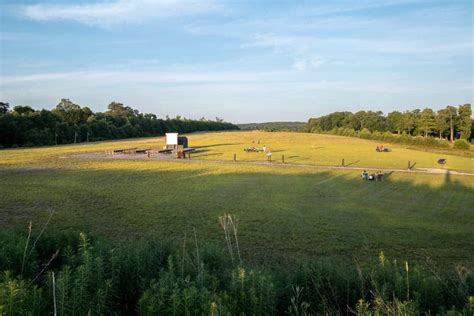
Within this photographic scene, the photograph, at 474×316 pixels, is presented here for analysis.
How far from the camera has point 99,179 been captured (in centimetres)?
2995

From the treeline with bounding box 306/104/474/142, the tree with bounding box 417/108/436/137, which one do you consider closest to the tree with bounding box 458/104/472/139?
the treeline with bounding box 306/104/474/142

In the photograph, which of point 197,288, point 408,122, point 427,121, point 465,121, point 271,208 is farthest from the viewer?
point 408,122

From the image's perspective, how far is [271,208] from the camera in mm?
19812

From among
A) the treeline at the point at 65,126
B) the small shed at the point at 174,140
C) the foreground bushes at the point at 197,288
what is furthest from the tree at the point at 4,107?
the foreground bushes at the point at 197,288

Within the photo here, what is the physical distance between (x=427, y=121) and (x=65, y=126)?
8635cm

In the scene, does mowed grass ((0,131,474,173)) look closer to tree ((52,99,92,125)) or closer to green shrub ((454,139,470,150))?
green shrub ((454,139,470,150))

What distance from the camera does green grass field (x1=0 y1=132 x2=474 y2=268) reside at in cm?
1353

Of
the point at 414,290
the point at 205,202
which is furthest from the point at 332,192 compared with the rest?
the point at 414,290

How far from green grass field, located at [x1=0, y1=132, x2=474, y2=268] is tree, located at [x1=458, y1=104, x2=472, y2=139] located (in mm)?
70059

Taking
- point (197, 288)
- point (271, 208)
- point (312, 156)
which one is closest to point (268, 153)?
point (312, 156)

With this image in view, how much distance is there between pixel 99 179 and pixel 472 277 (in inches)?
1072

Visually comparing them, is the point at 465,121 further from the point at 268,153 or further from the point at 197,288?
the point at 197,288

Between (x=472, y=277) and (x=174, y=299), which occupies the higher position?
(x=174, y=299)

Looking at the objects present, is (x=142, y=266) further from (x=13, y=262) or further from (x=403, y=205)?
(x=403, y=205)
